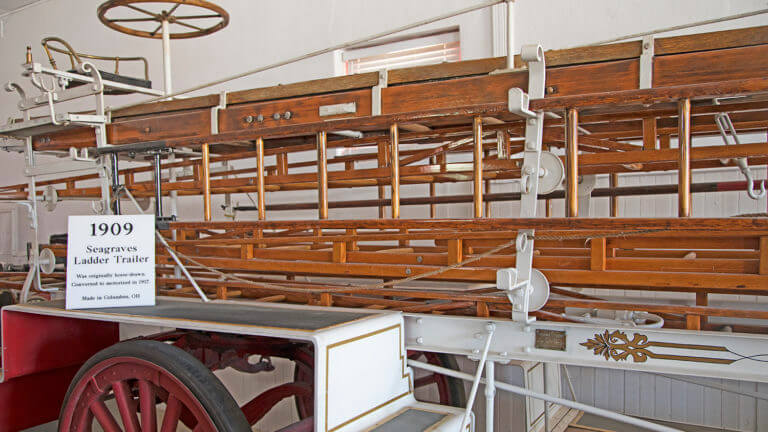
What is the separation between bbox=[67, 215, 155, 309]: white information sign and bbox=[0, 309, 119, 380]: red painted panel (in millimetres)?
352

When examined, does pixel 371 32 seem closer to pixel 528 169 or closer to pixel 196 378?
pixel 528 169

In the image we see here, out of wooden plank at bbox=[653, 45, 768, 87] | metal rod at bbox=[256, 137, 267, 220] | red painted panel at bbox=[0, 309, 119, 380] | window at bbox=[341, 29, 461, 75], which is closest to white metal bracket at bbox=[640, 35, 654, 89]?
wooden plank at bbox=[653, 45, 768, 87]

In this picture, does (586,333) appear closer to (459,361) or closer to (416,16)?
(459,361)

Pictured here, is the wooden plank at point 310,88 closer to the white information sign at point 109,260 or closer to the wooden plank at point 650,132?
the white information sign at point 109,260

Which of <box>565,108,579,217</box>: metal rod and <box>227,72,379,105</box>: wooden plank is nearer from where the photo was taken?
<box>565,108,579,217</box>: metal rod

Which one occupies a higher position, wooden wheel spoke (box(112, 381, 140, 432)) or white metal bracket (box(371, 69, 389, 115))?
white metal bracket (box(371, 69, 389, 115))

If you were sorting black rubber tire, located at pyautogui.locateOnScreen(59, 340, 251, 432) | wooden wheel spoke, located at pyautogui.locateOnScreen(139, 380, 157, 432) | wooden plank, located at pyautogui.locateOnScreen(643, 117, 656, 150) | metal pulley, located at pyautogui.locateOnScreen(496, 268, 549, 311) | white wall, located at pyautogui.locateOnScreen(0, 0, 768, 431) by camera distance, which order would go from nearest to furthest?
1. metal pulley, located at pyautogui.locateOnScreen(496, 268, 549, 311)
2. black rubber tire, located at pyautogui.locateOnScreen(59, 340, 251, 432)
3. wooden wheel spoke, located at pyautogui.locateOnScreen(139, 380, 157, 432)
4. wooden plank, located at pyautogui.locateOnScreen(643, 117, 656, 150)
5. white wall, located at pyautogui.locateOnScreen(0, 0, 768, 431)

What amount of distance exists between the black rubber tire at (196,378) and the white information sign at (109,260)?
1.37ft

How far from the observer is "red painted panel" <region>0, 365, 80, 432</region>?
2836mm

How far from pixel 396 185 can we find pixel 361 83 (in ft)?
1.36

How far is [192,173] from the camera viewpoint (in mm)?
4914

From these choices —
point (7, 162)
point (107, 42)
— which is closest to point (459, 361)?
point (107, 42)

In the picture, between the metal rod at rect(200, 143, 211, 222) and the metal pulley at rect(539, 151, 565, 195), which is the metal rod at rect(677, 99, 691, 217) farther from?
the metal rod at rect(200, 143, 211, 222)

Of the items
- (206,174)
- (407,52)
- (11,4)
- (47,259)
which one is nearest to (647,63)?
(206,174)
